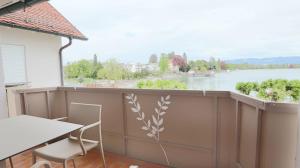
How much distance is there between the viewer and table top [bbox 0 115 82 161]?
121 centimetres

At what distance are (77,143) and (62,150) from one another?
193mm

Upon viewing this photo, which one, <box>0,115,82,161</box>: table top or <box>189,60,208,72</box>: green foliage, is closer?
<box>0,115,82,161</box>: table top

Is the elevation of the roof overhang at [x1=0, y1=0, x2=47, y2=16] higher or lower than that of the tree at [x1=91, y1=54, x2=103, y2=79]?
higher

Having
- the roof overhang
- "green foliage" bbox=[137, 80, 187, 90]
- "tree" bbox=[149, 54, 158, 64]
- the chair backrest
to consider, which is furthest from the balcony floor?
the roof overhang

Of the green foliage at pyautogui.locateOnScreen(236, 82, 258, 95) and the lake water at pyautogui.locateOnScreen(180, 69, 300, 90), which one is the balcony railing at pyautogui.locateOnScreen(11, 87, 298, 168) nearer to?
the lake water at pyautogui.locateOnScreen(180, 69, 300, 90)

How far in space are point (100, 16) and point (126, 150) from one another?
133 inches

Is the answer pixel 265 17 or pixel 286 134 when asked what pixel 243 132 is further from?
pixel 265 17

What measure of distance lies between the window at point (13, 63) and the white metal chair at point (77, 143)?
222 centimetres

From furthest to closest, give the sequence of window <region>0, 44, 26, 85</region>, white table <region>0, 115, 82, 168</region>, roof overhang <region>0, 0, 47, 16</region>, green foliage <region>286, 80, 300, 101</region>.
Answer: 1. window <region>0, 44, 26, 85</region>
2. green foliage <region>286, 80, 300, 101</region>
3. roof overhang <region>0, 0, 47, 16</region>
4. white table <region>0, 115, 82, 168</region>

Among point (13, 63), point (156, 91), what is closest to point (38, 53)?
point (13, 63)

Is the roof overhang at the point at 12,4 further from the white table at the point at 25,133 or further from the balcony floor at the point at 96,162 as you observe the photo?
the balcony floor at the point at 96,162

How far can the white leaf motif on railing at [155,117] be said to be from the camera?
2221 mm

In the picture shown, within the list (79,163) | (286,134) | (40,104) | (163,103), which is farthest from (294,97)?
(40,104)

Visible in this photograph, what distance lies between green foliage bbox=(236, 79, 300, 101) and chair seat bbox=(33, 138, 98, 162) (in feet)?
6.55
